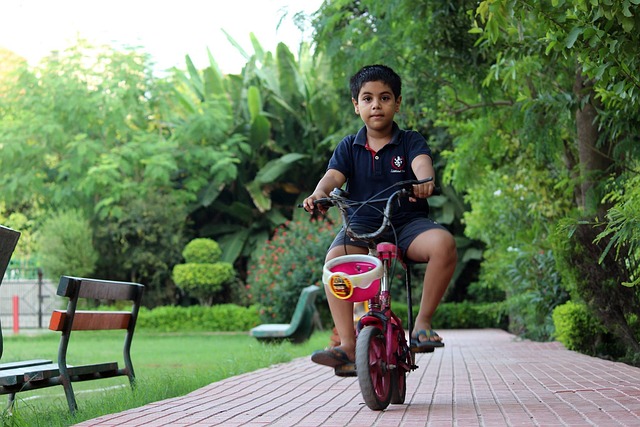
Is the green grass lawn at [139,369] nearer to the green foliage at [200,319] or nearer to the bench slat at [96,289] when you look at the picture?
the bench slat at [96,289]

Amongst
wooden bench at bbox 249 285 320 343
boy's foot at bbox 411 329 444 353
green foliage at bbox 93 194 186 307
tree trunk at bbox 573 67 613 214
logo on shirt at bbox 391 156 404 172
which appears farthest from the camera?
green foliage at bbox 93 194 186 307

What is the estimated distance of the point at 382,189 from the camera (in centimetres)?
601

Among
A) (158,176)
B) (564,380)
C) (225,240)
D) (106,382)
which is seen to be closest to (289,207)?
(225,240)

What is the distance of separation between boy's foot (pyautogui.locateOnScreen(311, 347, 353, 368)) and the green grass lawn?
1.55 m

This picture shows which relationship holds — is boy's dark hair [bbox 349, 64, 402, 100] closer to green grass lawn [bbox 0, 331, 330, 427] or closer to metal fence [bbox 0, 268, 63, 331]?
green grass lawn [bbox 0, 331, 330, 427]

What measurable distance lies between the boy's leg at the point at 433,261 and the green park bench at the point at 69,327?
230cm

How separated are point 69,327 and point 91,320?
536 millimetres

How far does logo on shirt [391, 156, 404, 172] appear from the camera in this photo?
19.7 feet

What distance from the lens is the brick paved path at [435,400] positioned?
17.8ft

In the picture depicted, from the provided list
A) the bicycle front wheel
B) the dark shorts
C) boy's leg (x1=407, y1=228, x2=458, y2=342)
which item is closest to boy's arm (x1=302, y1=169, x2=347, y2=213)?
the dark shorts

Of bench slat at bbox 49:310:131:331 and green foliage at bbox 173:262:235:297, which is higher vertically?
green foliage at bbox 173:262:235:297

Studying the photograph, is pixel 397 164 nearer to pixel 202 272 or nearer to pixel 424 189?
pixel 424 189

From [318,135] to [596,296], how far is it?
2349 centimetres

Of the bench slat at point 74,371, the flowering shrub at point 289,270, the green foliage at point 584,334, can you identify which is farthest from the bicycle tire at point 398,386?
the flowering shrub at point 289,270
